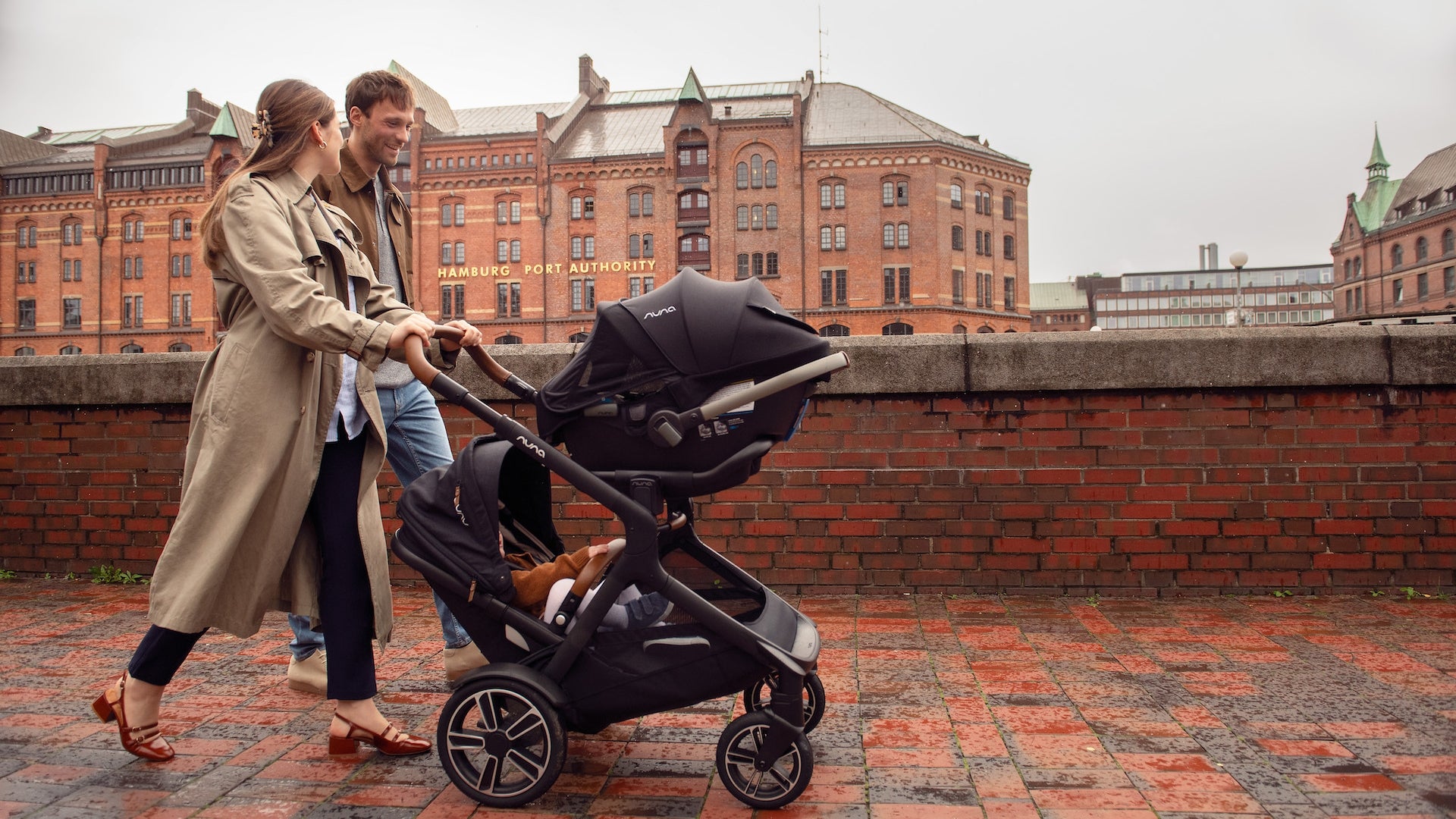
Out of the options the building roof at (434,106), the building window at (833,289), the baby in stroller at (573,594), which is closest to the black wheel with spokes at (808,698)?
the baby in stroller at (573,594)

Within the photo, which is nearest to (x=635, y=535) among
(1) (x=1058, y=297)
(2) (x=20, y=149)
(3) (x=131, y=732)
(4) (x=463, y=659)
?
(4) (x=463, y=659)

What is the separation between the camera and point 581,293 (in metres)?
62.6

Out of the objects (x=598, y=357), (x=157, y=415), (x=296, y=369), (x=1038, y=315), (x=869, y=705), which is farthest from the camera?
(x=1038, y=315)

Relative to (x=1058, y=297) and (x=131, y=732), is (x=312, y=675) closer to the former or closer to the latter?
(x=131, y=732)

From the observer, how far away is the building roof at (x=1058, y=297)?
426 ft

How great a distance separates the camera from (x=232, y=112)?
71.6 metres

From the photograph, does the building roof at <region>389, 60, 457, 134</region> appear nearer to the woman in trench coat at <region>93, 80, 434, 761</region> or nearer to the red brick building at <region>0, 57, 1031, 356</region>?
the red brick building at <region>0, 57, 1031, 356</region>

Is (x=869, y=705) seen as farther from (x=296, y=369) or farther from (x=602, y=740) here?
(x=296, y=369)

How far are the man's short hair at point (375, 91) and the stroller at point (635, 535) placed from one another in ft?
4.04

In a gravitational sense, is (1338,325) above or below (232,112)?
below

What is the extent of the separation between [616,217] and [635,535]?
61693 mm

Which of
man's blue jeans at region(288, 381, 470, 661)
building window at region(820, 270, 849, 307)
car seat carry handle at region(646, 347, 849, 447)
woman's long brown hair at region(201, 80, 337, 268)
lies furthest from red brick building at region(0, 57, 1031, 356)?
car seat carry handle at region(646, 347, 849, 447)

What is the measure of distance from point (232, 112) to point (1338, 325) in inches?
3145

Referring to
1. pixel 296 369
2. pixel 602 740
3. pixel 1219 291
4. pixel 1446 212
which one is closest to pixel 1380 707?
pixel 602 740
